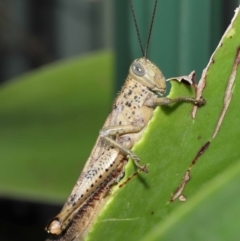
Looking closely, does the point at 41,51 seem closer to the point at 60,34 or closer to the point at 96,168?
the point at 60,34

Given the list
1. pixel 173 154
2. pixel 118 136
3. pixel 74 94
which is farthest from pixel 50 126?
pixel 173 154

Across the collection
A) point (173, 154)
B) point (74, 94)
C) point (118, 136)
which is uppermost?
point (173, 154)

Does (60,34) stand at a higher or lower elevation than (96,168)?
lower

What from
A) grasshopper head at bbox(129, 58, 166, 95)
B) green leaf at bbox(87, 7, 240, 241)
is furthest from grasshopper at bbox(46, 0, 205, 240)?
green leaf at bbox(87, 7, 240, 241)

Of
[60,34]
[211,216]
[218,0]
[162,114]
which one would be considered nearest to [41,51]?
[60,34]

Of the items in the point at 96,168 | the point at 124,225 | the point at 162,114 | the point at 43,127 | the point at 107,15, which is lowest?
the point at 107,15

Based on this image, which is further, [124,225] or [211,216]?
[124,225]

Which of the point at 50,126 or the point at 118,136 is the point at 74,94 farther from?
the point at 118,136
